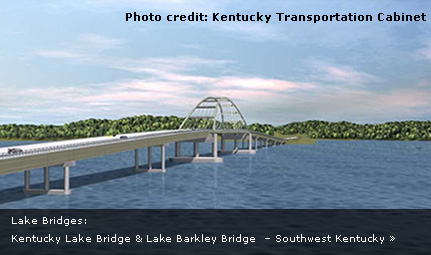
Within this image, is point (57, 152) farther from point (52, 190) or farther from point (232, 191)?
point (232, 191)

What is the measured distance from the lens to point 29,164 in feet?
201

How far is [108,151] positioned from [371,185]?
1450 inches

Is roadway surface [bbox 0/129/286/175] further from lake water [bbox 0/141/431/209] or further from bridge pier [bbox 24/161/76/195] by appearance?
lake water [bbox 0/141/431/209]

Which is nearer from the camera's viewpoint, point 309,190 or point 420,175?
point 309,190

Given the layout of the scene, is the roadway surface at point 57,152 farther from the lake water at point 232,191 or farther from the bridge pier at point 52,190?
the lake water at point 232,191
